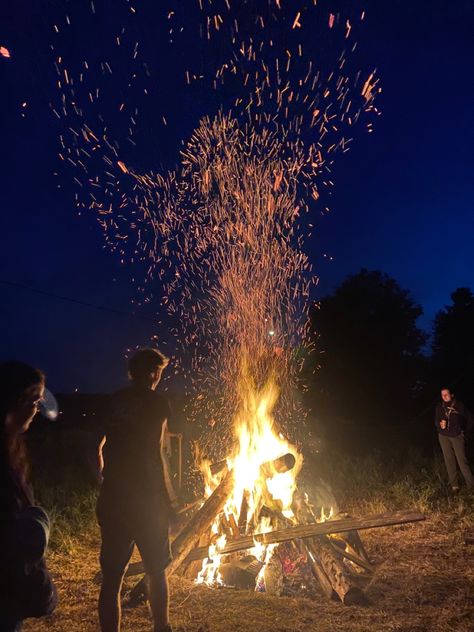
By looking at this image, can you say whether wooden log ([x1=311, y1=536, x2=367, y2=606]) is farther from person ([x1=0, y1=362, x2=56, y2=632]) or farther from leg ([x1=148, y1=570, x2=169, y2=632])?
person ([x1=0, y1=362, x2=56, y2=632])

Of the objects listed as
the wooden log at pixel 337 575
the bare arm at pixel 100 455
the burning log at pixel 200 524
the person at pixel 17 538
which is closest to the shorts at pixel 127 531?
the bare arm at pixel 100 455

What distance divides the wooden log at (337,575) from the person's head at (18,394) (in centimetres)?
368

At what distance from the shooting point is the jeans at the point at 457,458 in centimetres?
882

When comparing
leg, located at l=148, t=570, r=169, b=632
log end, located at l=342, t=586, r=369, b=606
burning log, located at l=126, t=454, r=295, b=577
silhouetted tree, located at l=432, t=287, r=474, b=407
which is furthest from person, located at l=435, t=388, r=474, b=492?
silhouetted tree, located at l=432, t=287, r=474, b=407

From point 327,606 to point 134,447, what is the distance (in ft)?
8.25

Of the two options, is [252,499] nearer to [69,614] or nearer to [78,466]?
[69,614]

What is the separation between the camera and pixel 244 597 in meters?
4.73

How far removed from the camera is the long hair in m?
2.04

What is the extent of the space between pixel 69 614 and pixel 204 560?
1.51 meters

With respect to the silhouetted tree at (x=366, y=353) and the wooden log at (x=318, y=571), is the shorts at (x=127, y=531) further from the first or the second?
the silhouetted tree at (x=366, y=353)

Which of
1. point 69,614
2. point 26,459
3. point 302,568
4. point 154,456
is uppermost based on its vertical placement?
point 154,456

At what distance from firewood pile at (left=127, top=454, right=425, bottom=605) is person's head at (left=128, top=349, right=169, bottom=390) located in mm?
2395

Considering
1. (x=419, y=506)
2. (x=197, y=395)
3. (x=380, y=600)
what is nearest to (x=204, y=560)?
(x=380, y=600)

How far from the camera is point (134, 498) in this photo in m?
3.34
